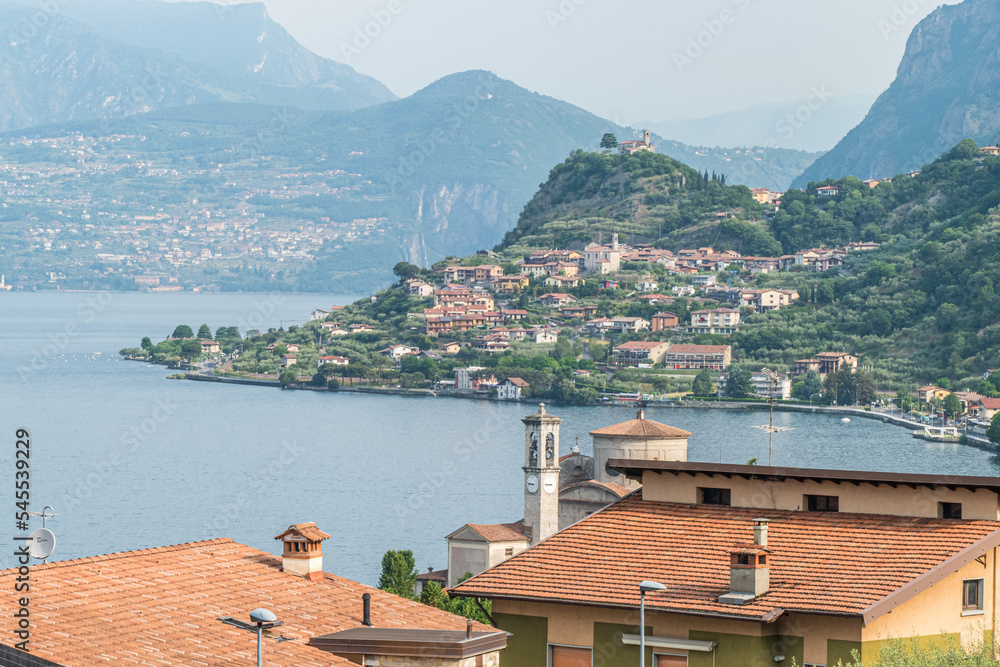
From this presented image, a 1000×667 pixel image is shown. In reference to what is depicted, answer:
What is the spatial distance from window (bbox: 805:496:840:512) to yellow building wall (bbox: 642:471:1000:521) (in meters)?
0.03

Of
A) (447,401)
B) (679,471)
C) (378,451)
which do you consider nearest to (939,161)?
(447,401)

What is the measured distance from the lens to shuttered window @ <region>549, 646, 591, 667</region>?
9.44 meters

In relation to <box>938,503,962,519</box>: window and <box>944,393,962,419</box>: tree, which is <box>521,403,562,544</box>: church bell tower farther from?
<box>944,393,962,419</box>: tree

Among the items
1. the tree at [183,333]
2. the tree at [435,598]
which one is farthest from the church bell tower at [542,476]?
the tree at [183,333]

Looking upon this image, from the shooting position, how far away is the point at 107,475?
73.0 m

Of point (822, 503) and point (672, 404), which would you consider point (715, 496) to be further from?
point (672, 404)

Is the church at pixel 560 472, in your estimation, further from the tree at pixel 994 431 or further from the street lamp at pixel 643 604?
the tree at pixel 994 431

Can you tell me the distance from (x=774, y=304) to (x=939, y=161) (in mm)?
28635

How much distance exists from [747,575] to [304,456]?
2873 inches

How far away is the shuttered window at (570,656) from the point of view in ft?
31.0

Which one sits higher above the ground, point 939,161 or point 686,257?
point 939,161

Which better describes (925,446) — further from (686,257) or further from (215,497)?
(686,257)

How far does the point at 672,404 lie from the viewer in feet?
355

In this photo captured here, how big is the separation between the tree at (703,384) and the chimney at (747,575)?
10206cm
